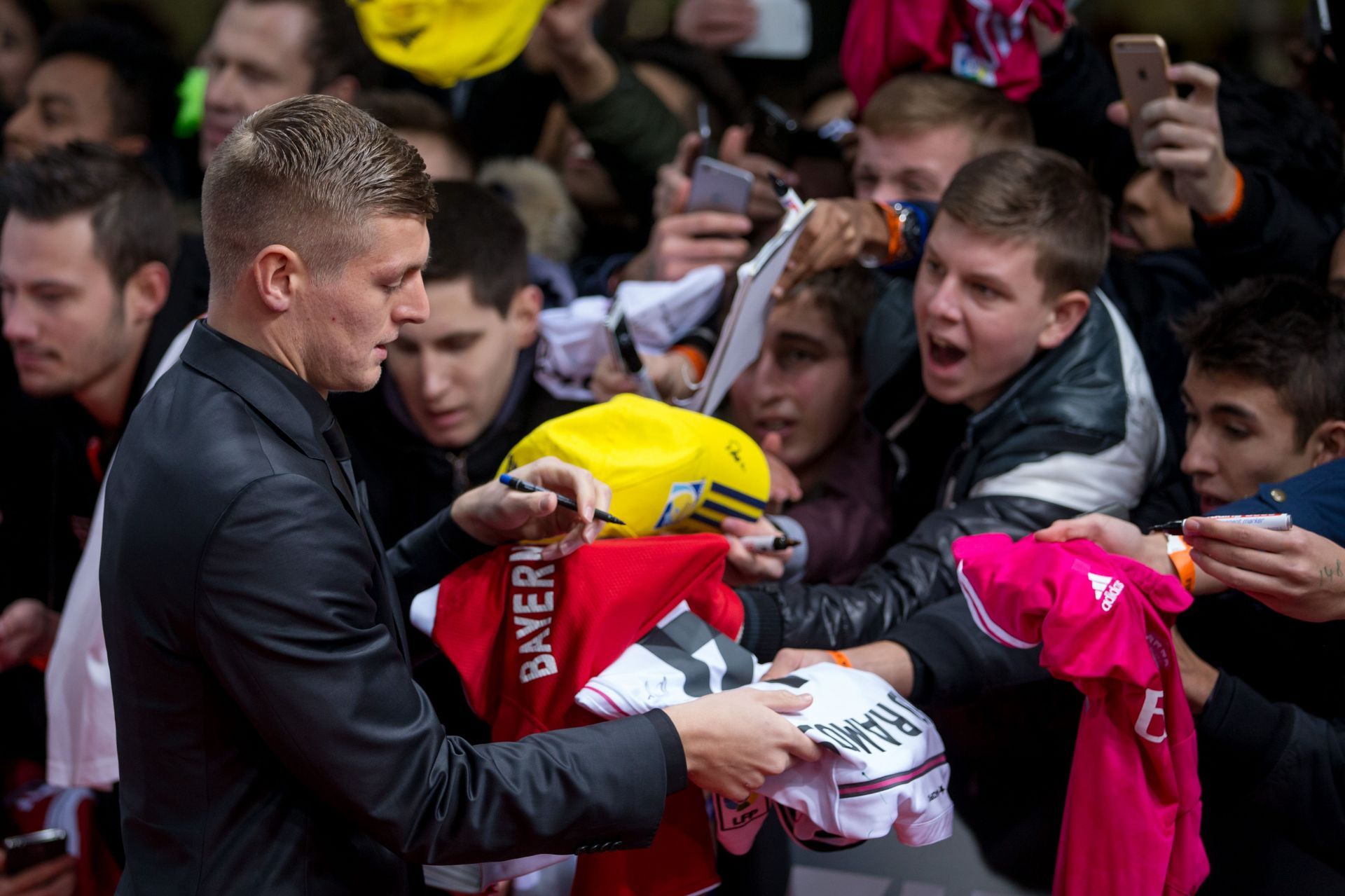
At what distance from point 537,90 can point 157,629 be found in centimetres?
322

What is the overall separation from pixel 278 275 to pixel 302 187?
0.11m

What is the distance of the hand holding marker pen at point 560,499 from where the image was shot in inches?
71.9

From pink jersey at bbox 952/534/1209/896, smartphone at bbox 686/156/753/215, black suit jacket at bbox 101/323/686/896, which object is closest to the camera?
black suit jacket at bbox 101/323/686/896

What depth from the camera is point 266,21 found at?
405cm

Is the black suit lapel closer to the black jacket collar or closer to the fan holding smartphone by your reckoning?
the black jacket collar

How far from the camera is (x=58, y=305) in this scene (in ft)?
10.2

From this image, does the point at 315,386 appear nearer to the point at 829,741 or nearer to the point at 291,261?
the point at 291,261

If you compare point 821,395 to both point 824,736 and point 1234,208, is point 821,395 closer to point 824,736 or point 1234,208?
point 1234,208

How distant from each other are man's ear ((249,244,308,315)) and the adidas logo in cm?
111

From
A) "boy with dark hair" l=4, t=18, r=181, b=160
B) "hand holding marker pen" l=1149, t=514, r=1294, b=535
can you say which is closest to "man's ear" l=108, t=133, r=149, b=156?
"boy with dark hair" l=4, t=18, r=181, b=160

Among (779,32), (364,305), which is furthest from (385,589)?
(779,32)

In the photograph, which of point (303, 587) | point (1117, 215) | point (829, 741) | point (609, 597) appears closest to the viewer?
point (303, 587)

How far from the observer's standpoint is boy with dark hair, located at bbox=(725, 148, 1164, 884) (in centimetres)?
226

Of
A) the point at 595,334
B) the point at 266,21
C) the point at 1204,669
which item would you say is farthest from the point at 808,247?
the point at 266,21
